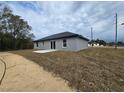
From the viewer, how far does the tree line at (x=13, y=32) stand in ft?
111

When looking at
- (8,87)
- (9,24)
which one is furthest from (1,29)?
(8,87)

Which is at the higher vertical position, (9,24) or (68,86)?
(9,24)

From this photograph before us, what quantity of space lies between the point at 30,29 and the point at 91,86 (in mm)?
38634

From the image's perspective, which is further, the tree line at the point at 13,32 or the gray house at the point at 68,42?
the tree line at the point at 13,32

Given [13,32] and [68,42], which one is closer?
[68,42]

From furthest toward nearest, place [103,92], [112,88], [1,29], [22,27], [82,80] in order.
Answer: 1. [22,27]
2. [1,29]
3. [82,80]
4. [112,88]
5. [103,92]

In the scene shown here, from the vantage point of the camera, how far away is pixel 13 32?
36281 mm

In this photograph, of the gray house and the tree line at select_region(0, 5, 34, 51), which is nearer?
the gray house

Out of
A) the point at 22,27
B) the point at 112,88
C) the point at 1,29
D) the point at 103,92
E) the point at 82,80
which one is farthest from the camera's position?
the point at 22,27

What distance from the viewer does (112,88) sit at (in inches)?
169

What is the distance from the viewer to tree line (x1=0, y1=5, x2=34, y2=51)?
1334 inches

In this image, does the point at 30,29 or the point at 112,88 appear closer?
the point at 112,88

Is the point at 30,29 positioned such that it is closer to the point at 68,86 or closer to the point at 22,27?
the point at 22,27

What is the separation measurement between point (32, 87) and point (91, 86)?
2.18 meters
